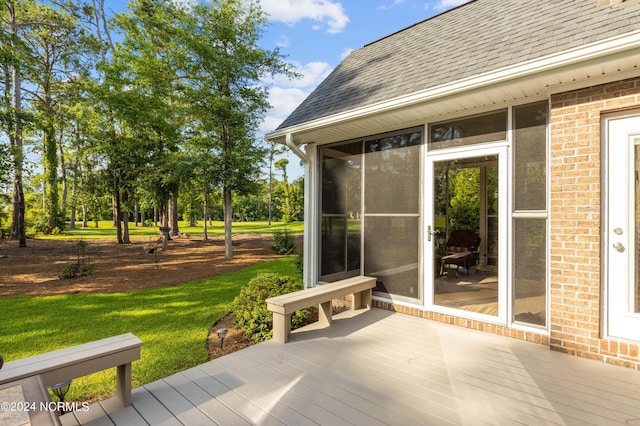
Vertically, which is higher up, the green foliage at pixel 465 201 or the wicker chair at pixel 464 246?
the green foliage at pixel 465 201

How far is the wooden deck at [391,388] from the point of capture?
7.06 feet

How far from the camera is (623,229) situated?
111 inches

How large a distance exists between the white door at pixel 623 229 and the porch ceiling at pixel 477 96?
1.73 feet

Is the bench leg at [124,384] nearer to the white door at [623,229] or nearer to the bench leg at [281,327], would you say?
the bench leg at [281,327]

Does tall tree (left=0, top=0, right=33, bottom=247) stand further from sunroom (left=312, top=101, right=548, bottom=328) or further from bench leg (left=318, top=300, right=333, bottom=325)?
bench leg (left=318, top=300, right=333, bottom=325)

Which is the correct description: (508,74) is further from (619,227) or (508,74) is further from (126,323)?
(126,323)

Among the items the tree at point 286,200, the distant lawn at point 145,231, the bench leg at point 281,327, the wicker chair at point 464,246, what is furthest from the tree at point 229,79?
the tree at point 286,200

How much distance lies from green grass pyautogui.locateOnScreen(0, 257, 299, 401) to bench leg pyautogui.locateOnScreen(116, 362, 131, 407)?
78 cm

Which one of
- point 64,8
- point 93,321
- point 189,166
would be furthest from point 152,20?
point 93,321

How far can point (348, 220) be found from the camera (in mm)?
5117

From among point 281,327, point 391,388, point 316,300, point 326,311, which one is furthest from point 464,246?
point 391,388

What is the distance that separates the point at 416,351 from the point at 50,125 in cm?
1535

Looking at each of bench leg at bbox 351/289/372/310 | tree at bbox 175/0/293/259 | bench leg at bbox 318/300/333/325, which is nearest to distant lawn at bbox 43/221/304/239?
tree at bbox 175/0/293/259

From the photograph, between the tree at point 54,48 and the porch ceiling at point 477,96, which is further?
the tree at point 54,48
